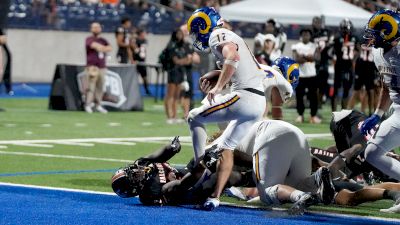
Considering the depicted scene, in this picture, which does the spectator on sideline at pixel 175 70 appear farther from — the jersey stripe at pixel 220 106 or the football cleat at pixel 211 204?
the football cleat at pixel 211 204

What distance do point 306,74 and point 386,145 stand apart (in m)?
12.2

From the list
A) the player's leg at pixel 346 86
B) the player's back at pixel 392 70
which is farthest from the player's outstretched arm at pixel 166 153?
the player's leg at pixel 346 86

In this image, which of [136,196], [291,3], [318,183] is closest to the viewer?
[318,183]

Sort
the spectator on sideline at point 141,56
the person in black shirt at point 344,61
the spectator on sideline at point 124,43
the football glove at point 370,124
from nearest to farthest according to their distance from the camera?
the football glove at point 370,124 → the person in black shirt at point 344,61 → the spectator on sideline at point 124,43 → the spectator on sideline at point 141,56

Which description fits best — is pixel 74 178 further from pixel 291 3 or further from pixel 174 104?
pixel 291 3

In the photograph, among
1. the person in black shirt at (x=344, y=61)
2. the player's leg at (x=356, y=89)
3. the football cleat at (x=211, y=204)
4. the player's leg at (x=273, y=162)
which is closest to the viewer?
the player's leg at (x=273, y=162)

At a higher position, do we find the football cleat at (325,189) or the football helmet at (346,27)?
the football cleat at (325,189)

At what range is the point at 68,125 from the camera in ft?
63.3

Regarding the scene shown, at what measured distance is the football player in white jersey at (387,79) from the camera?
31.1ft

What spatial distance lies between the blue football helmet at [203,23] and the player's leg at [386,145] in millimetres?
1789

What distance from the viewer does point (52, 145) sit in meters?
15.6

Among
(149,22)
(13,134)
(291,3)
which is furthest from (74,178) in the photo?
(149,22)

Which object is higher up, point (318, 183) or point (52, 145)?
point (318, 183)

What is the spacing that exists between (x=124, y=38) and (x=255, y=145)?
18008 mm
